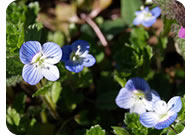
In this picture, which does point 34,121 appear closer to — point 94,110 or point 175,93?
point 94,110

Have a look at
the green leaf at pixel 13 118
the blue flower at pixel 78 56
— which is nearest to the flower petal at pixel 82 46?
the blue flower at pixel 78 56

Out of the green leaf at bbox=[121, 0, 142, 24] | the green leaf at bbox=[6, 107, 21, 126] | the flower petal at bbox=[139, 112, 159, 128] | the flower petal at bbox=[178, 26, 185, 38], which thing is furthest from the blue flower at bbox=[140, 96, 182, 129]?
the green leaf at bbox=[121, 0, 142, 24]

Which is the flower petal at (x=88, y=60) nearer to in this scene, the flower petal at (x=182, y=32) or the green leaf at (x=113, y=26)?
the flower petal at (x=182, y=32)

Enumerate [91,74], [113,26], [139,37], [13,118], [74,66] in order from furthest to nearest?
[113,26]
[139,37]
[91,74]
[13,118]
[74,66]

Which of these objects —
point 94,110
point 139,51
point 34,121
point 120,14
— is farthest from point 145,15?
point 34,121

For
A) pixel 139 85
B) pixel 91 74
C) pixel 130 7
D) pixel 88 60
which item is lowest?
pixel 139 85

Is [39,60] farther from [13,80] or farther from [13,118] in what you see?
[13,118]

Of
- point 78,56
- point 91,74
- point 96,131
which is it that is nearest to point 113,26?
point 91,74
